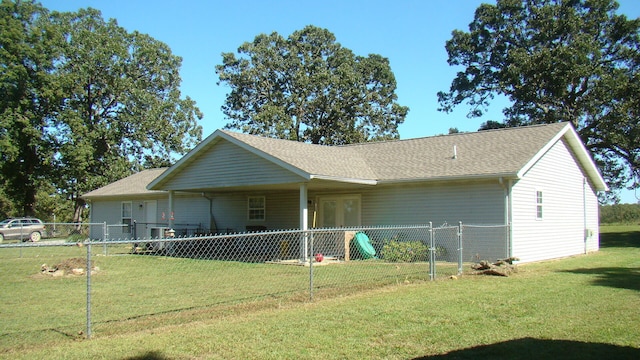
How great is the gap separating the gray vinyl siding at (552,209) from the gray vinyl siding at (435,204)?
668mm

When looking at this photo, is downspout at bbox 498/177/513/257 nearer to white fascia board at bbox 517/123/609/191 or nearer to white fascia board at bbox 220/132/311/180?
white fascia board at bbox 517/123/609/191

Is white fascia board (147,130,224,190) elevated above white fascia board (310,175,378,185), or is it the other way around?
white fascia board (147,130,224,190)

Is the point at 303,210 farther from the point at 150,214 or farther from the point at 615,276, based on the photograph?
the point at 150,214

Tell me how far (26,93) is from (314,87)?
20543mm

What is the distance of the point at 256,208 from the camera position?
72.6 feet

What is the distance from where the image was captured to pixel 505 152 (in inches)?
667

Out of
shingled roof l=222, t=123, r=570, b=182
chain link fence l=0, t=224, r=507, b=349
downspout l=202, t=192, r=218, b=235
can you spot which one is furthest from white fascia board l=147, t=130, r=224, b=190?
downspout l=202, t=192, r=218, b=235

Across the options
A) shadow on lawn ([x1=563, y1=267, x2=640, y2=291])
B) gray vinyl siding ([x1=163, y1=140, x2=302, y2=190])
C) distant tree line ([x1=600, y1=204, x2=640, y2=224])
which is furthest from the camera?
distant tree line ([x1=600, y1=204, x2=640, y2=224])

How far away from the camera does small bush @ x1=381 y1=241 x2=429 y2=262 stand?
53.7 feet

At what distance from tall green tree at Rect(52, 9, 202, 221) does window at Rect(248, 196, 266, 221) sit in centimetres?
1795

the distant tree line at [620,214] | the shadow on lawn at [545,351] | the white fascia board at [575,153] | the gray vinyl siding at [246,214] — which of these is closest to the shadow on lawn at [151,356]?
the shadow on lawn at [545,351]

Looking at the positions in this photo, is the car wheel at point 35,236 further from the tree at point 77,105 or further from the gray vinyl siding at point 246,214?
the gray vinyl siding at point 246,214

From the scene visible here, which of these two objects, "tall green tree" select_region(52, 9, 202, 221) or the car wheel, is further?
"tall green tree" select_region(52, 9, 202, 221)

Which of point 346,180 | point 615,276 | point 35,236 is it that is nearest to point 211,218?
point 346,180
